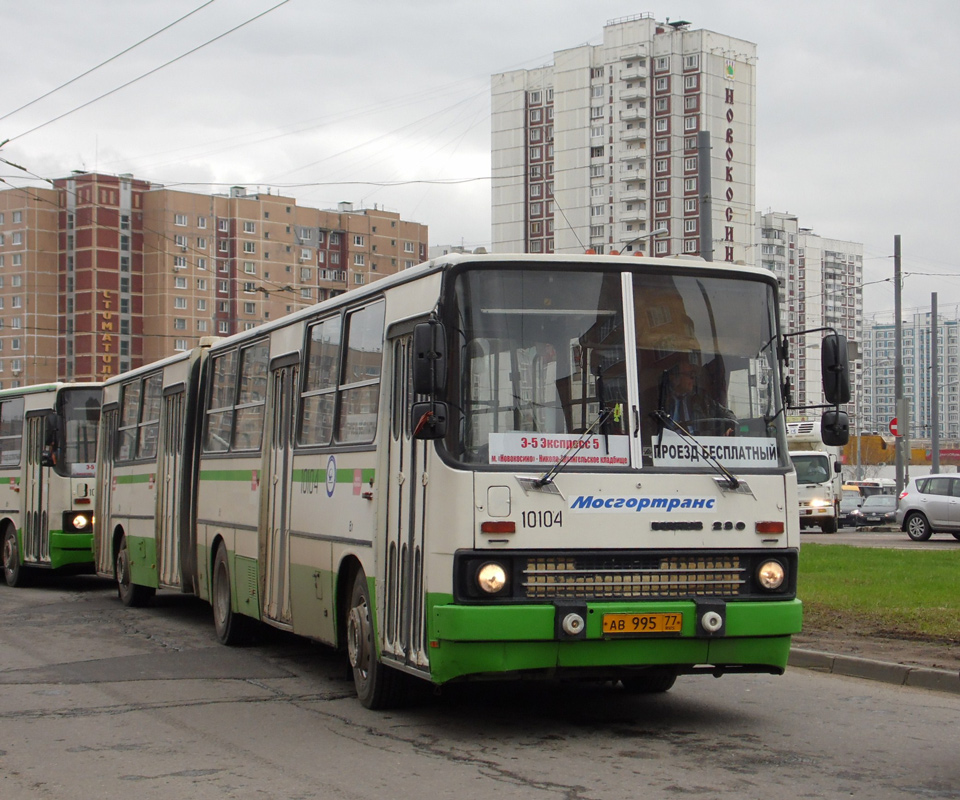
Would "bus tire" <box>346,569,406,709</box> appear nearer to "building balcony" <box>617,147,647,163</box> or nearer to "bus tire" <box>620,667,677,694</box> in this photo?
"bus tire" <box>620,667,677,694</box>

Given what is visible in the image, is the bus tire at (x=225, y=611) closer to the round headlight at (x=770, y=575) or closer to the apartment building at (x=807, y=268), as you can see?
the round headlight at (x=770, y=575)

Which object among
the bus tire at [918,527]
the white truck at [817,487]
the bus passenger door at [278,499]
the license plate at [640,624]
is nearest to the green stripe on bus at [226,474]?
the bus passenger door at [278,499]

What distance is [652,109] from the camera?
109250 mm

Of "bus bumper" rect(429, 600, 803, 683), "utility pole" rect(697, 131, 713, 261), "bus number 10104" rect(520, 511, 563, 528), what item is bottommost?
"bus bumper" rect(429, 600, 803, 683)

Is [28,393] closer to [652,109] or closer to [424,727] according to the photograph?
[424,727]

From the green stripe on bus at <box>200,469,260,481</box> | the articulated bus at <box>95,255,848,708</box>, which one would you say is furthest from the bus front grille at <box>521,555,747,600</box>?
the green stripe on bus at <box>200,469,260,481</box>

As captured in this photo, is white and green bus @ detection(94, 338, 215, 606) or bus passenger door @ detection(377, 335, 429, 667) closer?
bus passenger door @ detection(377, 335, 429, 667)

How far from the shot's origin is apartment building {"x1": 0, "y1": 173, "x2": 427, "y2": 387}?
101m

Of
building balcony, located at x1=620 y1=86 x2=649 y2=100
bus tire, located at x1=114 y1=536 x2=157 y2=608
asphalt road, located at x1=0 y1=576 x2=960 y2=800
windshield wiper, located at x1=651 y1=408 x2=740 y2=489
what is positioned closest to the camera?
asphalt road, located at x1=0 y1=576 x2=960 y2=800

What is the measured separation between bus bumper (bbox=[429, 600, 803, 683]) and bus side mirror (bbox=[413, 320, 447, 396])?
1273mm

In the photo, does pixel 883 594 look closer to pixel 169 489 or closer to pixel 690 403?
pixel 690 403

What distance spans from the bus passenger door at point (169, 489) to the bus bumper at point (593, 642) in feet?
26.2

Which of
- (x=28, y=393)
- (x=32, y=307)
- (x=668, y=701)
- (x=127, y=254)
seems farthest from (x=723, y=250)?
(x=668, y=701)

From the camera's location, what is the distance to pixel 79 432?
21.0 m
